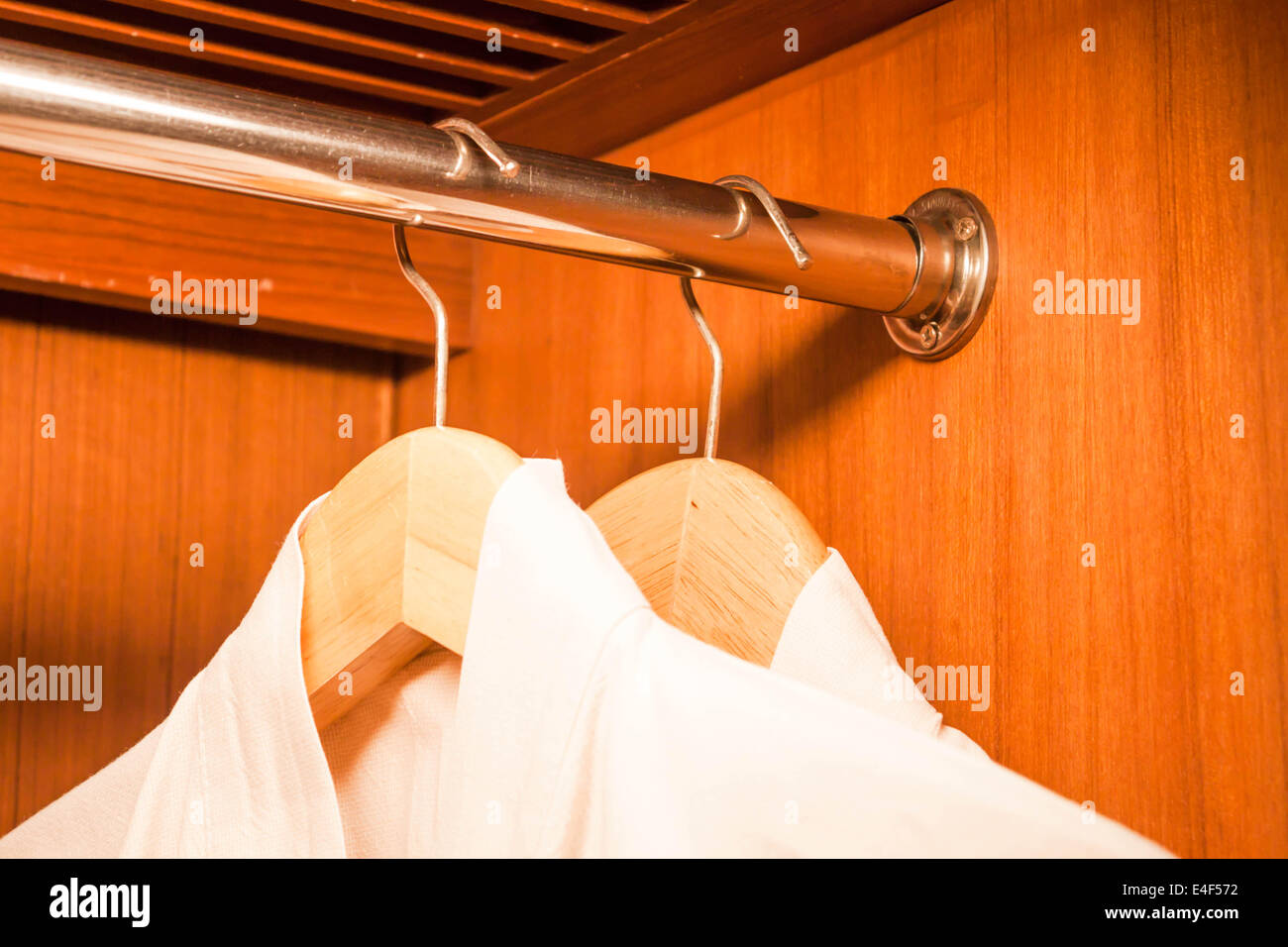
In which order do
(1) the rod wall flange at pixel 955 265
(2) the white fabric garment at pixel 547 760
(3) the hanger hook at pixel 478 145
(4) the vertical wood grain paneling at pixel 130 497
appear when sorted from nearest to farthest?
(2) the white fabric garment at pixel 547 760 → (3) the hanger hook at pixel 478 145 → (1) the rod wall flange at pixel 955 265 → (4) the vertical wood grain paneling at pixel 130 497

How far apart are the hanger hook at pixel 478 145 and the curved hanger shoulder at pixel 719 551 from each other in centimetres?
16

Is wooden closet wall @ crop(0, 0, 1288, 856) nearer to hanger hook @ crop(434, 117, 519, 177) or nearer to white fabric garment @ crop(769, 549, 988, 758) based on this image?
white fabric garment @ crop(769, 549, 988, 758)

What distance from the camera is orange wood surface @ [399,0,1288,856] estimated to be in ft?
1.56

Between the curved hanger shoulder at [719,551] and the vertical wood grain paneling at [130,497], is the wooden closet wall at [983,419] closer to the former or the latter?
the vertical wood grain paneling at [130,497]

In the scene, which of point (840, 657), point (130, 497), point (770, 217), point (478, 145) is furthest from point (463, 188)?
point (130, 497)

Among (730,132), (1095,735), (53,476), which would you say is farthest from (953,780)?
(53,476)

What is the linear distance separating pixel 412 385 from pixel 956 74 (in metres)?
0.58

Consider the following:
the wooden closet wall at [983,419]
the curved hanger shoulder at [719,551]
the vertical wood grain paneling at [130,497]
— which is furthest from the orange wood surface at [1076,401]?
the vertical wood grain paneling at [130,497]

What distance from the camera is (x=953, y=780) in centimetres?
32

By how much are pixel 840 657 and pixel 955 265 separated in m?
0.23

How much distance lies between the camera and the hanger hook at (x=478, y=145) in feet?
1.45

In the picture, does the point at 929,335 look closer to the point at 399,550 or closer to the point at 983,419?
the point at 983,419

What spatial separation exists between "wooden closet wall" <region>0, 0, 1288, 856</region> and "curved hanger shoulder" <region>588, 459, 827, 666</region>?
138mm

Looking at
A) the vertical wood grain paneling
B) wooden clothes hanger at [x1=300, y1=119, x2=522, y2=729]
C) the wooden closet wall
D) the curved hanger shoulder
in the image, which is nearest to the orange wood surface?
the wooden closet wall
